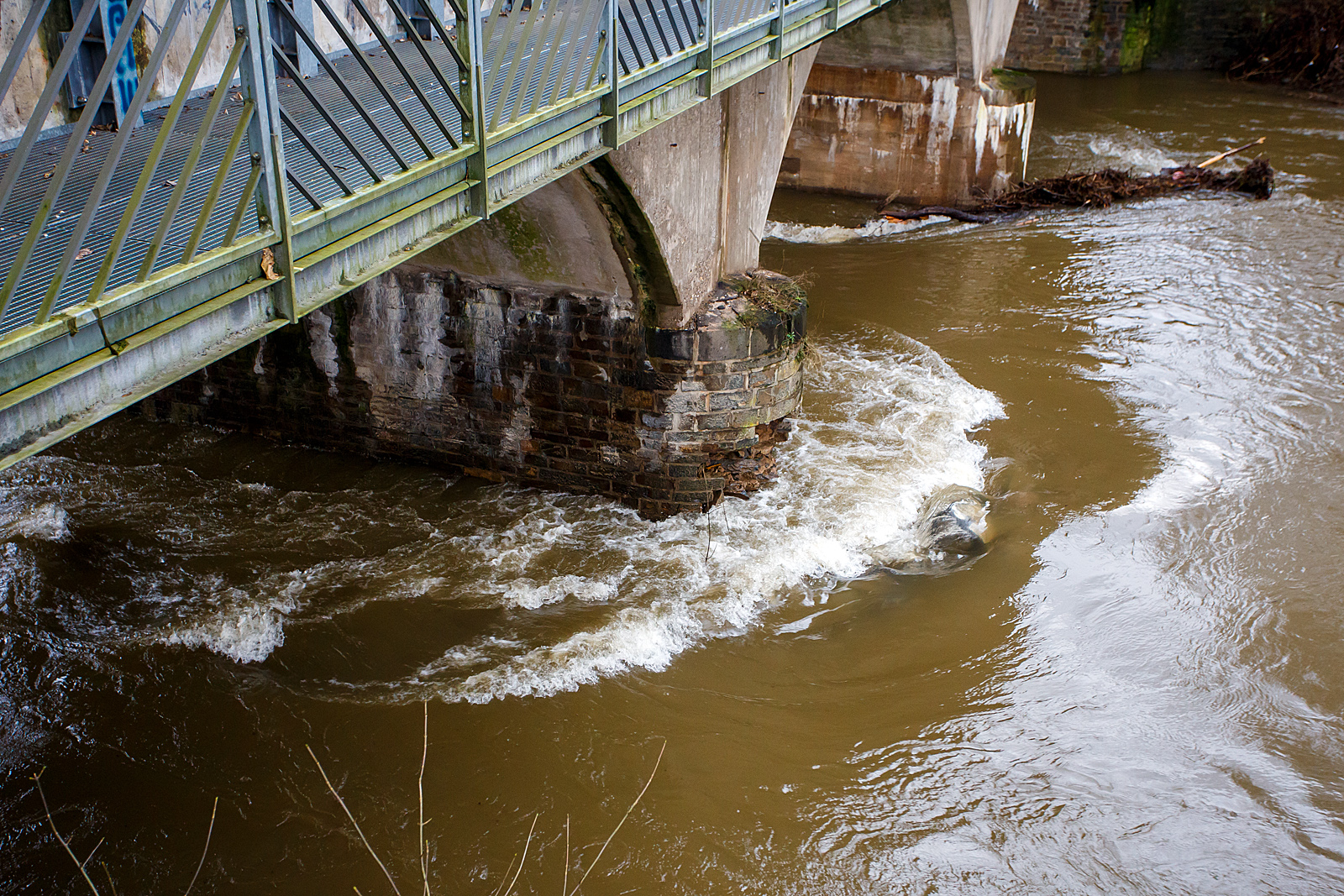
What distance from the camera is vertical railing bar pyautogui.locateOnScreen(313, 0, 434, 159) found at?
3.38 meters

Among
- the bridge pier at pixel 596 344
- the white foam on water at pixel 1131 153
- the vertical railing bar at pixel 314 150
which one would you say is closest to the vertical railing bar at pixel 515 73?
the vertical railing bar at pixel 314 150

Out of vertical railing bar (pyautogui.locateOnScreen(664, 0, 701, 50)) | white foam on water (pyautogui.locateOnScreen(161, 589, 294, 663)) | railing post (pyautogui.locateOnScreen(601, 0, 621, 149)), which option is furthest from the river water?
vertical railing bar (pyautogui.locateOnScreen(664, 0, 701, 50))

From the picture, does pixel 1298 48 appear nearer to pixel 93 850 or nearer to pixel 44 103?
pixel 93 850

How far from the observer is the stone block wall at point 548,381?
26.8 feet

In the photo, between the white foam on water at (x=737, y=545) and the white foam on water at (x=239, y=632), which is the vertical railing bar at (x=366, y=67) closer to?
the white foam on water at (x=737, y=545)

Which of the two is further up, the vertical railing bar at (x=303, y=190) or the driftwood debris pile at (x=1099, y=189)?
the vertical railing bar at (x=303, y=190)

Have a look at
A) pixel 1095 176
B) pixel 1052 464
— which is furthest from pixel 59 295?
pixel 1095 176

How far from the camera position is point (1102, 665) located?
6.71m

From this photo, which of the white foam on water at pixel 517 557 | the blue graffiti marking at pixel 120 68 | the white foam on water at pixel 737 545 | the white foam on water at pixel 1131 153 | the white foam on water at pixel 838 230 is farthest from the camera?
the white foam on water at pixel 1131 153

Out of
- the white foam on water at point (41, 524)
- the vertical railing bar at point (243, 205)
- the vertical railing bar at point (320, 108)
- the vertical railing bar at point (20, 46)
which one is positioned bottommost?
the white foam on water at point (41, 524)

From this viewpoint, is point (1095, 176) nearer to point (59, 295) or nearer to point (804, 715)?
point (804, 715)

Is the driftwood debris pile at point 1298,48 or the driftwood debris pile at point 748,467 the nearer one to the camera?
the driftwood debris pile at point 748,467

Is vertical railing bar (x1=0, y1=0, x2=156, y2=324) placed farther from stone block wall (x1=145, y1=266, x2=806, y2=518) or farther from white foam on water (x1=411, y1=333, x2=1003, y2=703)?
stone block wall (x1=145, y1=266, x2=806, y2=518)

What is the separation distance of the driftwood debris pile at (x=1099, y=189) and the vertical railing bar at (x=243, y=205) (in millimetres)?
12872
